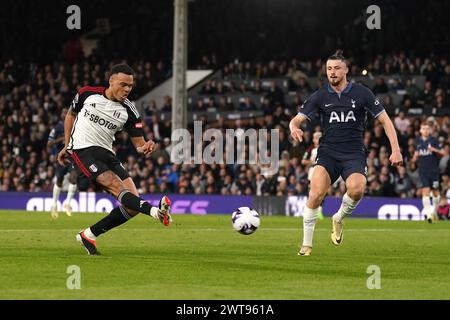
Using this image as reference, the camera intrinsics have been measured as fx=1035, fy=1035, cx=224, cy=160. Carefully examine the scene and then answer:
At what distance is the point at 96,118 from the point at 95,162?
1.71ft

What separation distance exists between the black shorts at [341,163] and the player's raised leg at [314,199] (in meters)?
0.08

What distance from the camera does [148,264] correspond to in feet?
36.1

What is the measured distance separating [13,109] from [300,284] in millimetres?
28068

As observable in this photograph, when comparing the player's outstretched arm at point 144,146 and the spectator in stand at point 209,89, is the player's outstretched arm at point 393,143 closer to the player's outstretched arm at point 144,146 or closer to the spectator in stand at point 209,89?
the player's outstretched arm at point 144,146

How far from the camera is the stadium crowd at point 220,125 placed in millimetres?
27391

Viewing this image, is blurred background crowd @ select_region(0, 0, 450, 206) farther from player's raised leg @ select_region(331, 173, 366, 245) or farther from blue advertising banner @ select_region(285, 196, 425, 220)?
player's raised leg @ select_region(331, 173, 366, 245)

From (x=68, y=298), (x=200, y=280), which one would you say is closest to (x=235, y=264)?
(x=200, y=280)

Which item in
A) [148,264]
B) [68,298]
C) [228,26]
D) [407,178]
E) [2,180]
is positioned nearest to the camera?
[68,298]

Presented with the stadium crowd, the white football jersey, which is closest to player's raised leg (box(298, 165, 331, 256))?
the white football jersey

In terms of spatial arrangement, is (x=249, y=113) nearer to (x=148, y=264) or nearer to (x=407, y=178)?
(x=407, y=178)

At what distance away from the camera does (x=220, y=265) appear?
11062 millimetres

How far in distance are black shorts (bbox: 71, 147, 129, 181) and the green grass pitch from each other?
3.16 ft

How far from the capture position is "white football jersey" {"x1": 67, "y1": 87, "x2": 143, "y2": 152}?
39.4 ft

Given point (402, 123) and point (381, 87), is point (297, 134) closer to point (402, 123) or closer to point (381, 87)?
point (402, 123)
